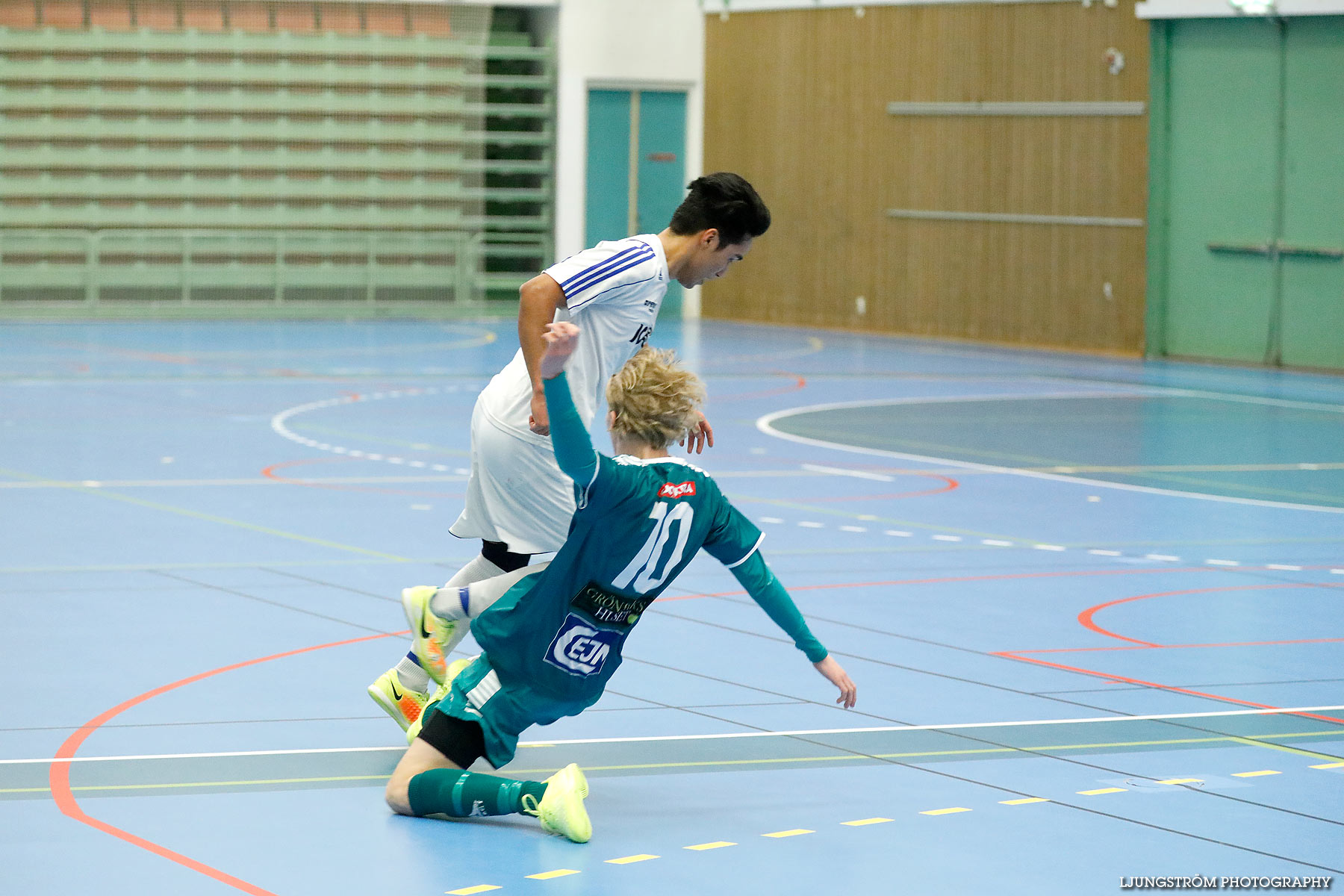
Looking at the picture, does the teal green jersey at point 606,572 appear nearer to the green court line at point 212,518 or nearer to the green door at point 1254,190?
the green court line at point 212,518

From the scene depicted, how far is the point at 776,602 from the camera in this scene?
465 centimetres

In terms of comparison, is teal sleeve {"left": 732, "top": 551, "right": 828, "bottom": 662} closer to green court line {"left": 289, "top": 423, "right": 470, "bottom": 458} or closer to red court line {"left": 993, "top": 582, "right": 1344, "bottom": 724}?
red court line {"left": 993, "top": 582, "right": 1344, "bottom": 724}

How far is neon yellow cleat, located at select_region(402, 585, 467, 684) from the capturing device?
17.6ft

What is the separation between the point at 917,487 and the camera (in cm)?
1124

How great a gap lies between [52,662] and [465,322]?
19771mm

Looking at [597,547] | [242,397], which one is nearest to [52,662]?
[597,547]

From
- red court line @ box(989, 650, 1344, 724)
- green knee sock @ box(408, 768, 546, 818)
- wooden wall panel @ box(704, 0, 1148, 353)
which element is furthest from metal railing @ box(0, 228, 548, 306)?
green knee sock @ box(408, 768, 546, 818)

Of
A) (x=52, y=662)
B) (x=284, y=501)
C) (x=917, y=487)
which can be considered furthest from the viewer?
(x=917, y=487)

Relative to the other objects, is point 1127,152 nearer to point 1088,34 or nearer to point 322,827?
point 1088,34

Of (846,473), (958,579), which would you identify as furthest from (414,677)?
(846,473)

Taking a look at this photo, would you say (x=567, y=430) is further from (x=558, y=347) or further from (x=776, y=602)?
(x=776, y=602)

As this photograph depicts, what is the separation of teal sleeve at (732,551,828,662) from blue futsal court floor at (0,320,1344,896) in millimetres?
447

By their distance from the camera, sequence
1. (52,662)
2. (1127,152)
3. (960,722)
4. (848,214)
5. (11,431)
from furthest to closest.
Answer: (848,214), (1127,152), (11,431), (52,662), (960,722)

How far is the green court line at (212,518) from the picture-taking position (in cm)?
872
